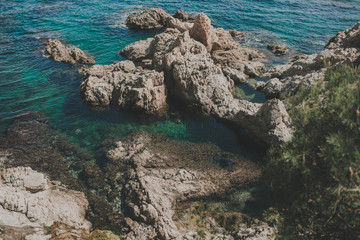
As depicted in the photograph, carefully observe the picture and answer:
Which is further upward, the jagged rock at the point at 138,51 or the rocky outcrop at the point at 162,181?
the jagged rock at the point at 138,51

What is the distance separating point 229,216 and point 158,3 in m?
54.1

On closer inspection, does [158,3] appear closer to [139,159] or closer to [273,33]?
[273,33]

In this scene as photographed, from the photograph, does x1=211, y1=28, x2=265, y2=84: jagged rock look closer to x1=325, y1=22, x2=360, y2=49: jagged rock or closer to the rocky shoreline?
the rocky shoreline

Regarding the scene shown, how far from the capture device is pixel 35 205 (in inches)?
532

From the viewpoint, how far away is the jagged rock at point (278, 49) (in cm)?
3766

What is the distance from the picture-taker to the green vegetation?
8523 mm

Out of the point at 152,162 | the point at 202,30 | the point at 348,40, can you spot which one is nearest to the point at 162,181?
the point at 152,162

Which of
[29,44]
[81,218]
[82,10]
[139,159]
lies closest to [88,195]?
[81,218]

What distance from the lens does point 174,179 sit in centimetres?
1691

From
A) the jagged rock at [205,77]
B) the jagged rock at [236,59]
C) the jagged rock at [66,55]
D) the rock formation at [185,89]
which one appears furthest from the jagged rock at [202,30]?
the jagged rock at [66,55]

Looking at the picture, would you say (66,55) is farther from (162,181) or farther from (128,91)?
(162,181)

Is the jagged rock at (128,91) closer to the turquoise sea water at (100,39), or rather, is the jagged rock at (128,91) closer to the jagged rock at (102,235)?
the turquoise sea water at (100,39)

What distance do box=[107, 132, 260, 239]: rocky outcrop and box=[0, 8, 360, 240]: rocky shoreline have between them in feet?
0.22

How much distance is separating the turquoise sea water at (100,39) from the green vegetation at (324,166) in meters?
8.87
